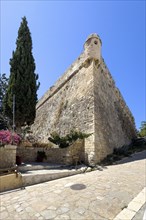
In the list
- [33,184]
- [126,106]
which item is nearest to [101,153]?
[33,184]

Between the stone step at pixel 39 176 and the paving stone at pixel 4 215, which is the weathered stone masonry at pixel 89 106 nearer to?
the stone step at pixel 39 176

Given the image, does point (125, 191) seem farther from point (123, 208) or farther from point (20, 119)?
point (20, 119)

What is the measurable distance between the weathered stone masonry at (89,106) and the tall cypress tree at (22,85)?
353 cm

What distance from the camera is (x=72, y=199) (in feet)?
15.7

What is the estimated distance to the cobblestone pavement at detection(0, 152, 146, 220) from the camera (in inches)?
157

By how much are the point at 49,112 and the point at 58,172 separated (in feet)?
40.2

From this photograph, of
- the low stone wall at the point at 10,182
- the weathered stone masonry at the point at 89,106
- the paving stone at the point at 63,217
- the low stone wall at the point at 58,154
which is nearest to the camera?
the paving stone at the point at 63,217

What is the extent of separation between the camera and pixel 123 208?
415 cm

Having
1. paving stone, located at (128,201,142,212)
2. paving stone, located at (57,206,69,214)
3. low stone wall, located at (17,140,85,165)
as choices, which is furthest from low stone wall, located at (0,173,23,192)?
paving stone, located at (128,201,142,212)

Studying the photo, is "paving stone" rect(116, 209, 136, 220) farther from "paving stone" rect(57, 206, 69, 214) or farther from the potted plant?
the potted plant

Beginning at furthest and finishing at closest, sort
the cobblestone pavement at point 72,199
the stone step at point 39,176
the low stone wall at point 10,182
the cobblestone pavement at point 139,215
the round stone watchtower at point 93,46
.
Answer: the round stone watchtower at point 93,46
the stone step at point 39,176
the low stone wall at point 10,182
the cobblestone pavement at point 72,199
the cobblestone pavement at point 139,215

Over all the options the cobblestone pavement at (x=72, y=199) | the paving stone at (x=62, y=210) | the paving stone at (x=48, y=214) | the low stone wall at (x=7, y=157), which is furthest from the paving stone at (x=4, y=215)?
the low stone wall at (x=7, y=157)

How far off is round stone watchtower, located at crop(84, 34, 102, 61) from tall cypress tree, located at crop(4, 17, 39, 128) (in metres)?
4.38

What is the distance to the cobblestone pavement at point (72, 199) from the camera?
4.00 meters
